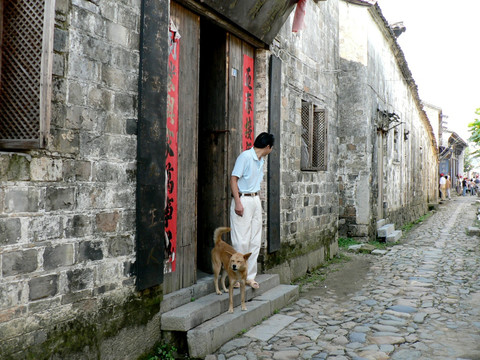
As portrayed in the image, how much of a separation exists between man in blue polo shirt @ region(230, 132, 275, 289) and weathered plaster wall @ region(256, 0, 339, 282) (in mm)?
1157

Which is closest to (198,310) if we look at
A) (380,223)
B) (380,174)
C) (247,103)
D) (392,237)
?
(247,103)

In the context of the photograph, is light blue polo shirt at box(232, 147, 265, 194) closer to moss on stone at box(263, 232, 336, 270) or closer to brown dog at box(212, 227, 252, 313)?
brown dog at box(212, 227, 252, 313)

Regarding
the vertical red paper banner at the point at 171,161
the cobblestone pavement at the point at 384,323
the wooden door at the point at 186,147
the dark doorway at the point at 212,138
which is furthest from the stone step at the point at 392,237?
the vertical red paper banner at the point at 171,161

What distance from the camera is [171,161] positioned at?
436cm

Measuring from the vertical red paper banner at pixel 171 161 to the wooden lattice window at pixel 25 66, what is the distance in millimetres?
1670

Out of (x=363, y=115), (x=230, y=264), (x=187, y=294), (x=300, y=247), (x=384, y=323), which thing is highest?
(x=363, y=115)

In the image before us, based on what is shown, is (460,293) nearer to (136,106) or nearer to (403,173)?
(136,106)

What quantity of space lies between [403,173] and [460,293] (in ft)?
36.8

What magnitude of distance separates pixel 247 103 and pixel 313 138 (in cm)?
241

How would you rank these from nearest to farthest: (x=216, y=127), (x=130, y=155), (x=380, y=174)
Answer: (x=130, y=155) < (x=216, y=127) < (x=380, y=174)

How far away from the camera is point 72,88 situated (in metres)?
3.16

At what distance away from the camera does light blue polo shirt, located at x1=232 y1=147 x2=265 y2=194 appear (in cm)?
491

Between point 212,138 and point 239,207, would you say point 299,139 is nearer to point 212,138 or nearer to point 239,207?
point 212,138

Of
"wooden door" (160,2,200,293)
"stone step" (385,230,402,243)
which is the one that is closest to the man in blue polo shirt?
"wooden door" (160,2,200,293)
